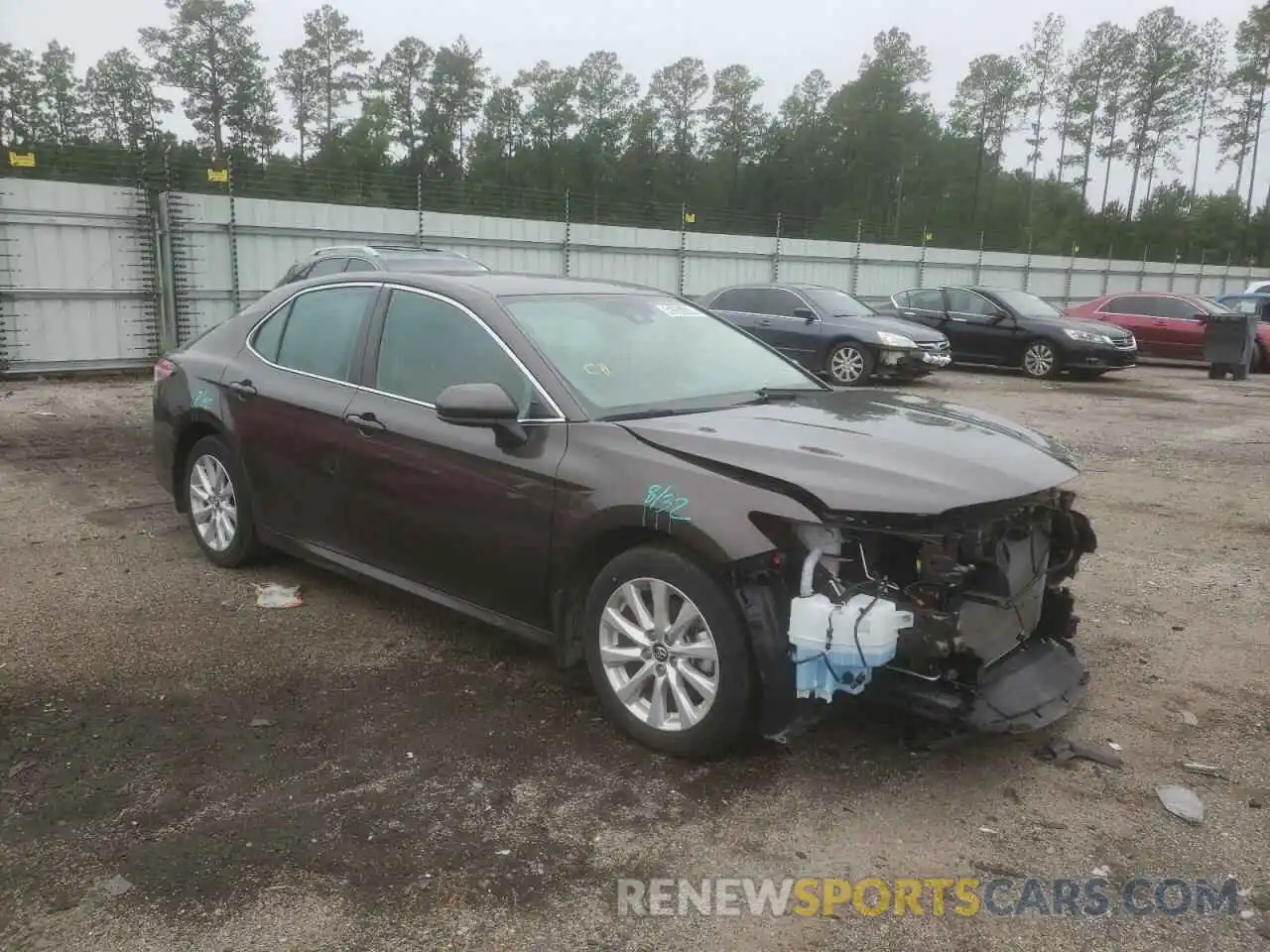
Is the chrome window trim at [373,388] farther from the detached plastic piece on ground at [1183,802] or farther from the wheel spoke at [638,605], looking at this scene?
the detached plastic piece on ground at [1183,802]

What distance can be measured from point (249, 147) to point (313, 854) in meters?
58.5

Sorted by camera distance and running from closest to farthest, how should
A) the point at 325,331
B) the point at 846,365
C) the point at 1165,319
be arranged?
the point at 325,331, the point at 846,365, the point at 1165,319

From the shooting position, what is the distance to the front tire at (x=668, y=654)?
3.12m

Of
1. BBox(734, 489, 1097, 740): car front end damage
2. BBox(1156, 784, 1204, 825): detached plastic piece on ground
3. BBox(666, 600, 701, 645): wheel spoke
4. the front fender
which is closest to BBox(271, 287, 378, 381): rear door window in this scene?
the front fender

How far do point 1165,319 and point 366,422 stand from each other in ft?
62.6

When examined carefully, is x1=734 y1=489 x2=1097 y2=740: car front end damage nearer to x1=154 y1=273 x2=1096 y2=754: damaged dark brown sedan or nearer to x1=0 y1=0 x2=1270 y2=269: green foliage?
x1=154 y1=273 x2=1096 y2=754: damaged dark brown sedan

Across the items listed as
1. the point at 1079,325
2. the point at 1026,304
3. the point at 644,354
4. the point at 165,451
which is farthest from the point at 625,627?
the point at 1026,304

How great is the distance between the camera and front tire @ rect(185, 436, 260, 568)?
5.09 metres

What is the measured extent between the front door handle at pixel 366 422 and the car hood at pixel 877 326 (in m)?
10.9

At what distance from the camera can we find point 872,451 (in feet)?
10.7

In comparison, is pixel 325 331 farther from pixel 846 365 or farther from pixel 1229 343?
pixel 1229 343

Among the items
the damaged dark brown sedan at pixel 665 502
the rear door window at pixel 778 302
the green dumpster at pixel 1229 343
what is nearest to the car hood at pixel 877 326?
the rear door window at pixel 778 302

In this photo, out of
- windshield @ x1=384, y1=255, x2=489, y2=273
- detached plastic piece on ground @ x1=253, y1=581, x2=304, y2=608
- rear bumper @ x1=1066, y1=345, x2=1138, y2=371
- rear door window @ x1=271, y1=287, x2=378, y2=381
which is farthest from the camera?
rear bumper @ x1=1066, y1=345, x2=1138, y2=371

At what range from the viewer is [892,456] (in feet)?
10.6
